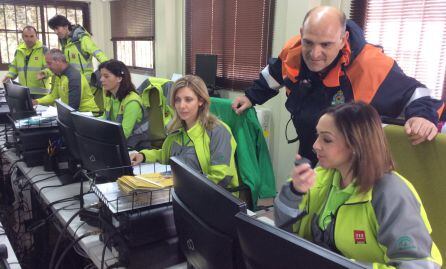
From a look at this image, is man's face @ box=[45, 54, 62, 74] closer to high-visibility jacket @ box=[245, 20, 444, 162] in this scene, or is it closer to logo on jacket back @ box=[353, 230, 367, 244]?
high-visibility jacket @ box=[245, 20, 444, 162]

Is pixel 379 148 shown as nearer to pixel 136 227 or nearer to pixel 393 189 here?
pixel 393 189

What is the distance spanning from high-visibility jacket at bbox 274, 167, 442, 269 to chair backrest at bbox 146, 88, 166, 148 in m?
1.49

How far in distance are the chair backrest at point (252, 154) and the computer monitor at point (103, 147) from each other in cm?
56

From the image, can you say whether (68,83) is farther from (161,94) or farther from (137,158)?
(137,158)

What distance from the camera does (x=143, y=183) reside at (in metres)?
1.28

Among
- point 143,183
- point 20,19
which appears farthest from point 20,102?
point 20,19

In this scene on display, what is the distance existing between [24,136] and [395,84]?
6.52 feet

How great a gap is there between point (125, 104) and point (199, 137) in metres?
0.89

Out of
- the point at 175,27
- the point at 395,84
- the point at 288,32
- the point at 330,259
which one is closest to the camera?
the point at 330,259

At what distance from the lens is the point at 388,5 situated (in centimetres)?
252

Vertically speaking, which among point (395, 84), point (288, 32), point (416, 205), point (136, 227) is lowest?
point (136, 227)

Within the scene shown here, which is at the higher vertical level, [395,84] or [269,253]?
[395,84]

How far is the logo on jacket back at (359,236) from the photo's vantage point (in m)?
0.96

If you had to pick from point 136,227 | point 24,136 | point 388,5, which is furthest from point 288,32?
point 136,227
